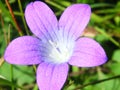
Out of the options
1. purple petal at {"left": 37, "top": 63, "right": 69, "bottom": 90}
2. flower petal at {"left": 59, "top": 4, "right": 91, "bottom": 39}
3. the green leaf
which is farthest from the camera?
the green leaf

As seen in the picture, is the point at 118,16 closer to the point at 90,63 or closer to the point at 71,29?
the point at 71,29

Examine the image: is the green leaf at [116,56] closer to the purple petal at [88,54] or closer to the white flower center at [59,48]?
the white flower center at [59,48]

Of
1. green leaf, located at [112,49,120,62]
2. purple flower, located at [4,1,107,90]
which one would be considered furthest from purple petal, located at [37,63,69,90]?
green leaf, located at [112,49,120,62]

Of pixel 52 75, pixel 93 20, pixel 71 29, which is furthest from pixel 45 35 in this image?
pixel 93 20

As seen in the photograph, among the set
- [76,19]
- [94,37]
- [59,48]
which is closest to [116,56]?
[94,37]

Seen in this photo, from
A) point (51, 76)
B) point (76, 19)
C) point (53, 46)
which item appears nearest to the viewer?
point (51, 76)

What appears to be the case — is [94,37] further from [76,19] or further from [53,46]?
[76,19]

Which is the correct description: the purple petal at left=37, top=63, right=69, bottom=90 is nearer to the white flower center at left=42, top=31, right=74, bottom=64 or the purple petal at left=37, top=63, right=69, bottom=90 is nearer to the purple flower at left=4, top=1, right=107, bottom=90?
the purple flower at left=4, top=1, right=107, bottom=90
